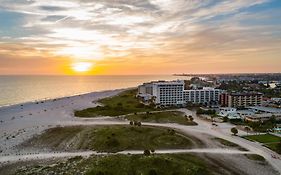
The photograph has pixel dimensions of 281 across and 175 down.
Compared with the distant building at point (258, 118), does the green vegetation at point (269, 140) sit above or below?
below

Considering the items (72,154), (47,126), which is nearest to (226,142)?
(72,154)

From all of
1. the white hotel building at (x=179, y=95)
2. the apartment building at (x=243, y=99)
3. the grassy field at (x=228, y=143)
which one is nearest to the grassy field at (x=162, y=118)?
the grassy field at (x=228, y=143)

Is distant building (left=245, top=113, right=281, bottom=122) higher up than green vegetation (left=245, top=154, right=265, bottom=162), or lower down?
higher up

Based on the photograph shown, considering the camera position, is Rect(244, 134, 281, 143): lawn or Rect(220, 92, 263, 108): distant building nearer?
Rect(244, 134, 281, 143): lawn

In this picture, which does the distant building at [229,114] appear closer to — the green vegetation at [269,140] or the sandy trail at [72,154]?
the green vegetation at [269,140]

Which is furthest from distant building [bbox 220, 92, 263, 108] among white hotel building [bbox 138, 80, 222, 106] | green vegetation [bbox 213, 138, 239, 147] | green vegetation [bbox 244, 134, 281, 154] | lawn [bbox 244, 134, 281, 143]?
green vegetation [bbox 213, 138, 239, 147]

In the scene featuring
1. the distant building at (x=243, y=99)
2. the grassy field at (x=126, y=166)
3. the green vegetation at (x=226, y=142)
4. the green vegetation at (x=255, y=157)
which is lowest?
the green vegetation at (x=255, y=157)

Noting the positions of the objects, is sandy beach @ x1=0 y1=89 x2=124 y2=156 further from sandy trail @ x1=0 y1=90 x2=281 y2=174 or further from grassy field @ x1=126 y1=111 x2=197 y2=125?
grassy field @ x1=126 y1=111 x2=197 y2=125
